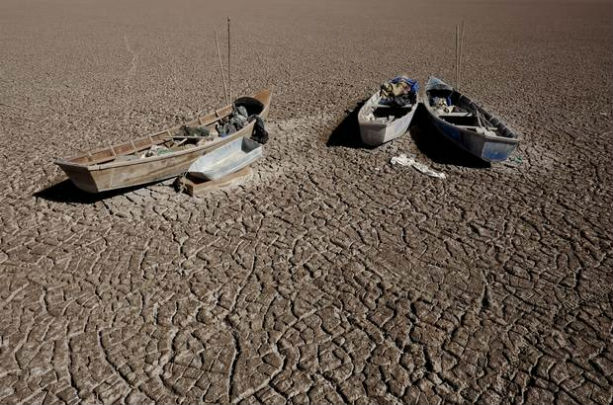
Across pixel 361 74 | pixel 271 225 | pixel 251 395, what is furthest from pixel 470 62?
pixel 251 395

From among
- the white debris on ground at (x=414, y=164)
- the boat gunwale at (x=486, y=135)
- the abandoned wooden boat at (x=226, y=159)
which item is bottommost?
the abandoned wooden boat at (x=226, y=159)

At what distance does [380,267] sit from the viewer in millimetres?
8039

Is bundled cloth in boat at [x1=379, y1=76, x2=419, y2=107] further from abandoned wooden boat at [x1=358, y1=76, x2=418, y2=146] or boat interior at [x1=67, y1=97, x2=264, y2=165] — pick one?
boat interior at [x1=67, y1=97, x2=264, y2=165]

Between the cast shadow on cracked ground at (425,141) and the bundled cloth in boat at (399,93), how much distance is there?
0.62m

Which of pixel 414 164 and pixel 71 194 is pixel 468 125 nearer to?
pixel 414 164

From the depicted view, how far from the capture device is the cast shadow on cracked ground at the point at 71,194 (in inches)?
396

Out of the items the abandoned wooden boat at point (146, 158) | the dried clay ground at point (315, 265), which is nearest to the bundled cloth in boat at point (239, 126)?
the abandoned wooden boat at point (146, 158)

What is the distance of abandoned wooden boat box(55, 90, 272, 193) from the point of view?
9344 millimetres

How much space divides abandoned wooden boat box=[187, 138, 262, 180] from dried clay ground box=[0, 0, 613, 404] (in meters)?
0.65

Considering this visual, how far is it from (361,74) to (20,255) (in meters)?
16.0

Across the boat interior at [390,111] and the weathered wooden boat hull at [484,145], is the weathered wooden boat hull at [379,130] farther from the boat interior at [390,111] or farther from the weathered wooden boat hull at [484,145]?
the weathered wooden boat hull at [484,145]

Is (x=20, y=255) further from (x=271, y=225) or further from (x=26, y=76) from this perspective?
(x=26, y=76)

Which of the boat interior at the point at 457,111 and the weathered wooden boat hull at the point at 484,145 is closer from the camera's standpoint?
the weathered wooden boat hull at the point at 484,145

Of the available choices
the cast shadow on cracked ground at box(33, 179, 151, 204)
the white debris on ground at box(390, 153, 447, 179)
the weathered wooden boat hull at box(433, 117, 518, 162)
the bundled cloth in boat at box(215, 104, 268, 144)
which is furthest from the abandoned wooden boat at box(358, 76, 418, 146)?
the cast shadow on cracked ground at box(33, 179, 151, 204)
